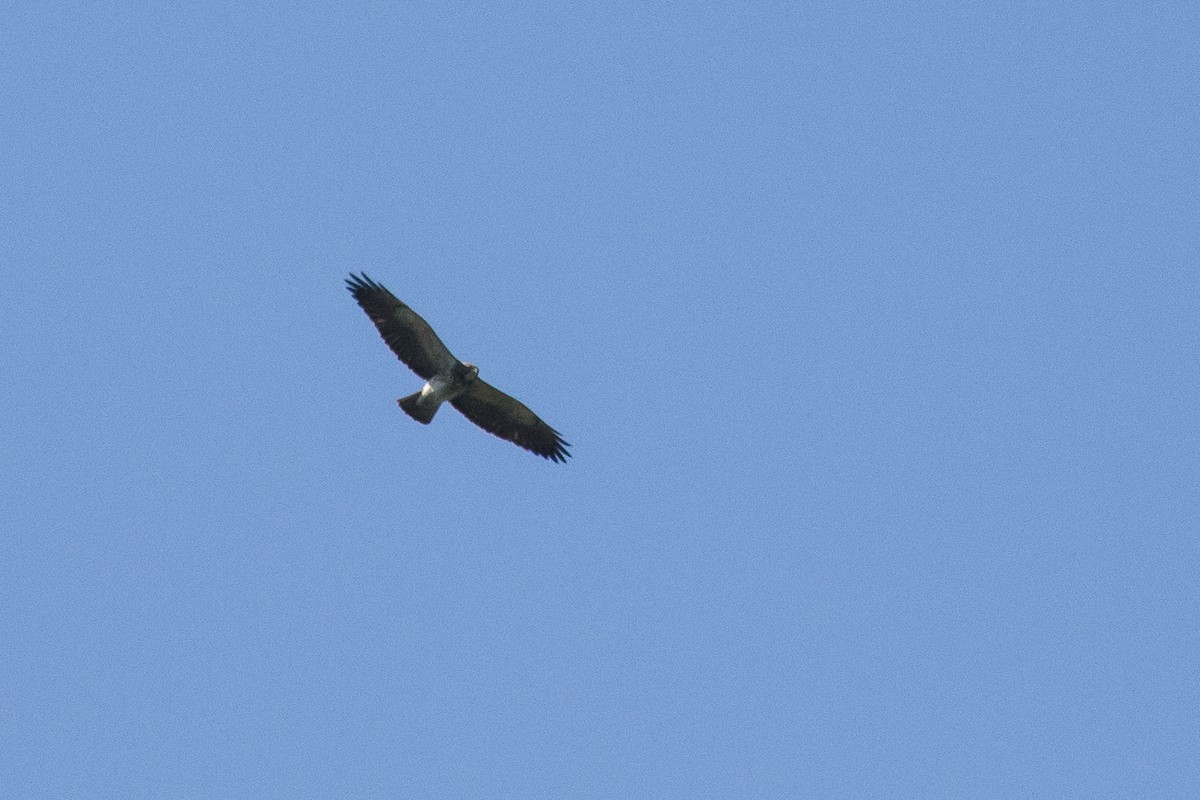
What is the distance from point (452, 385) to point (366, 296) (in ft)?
4.95

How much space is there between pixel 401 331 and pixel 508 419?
2.05 m

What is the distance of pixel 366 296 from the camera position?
3092cm

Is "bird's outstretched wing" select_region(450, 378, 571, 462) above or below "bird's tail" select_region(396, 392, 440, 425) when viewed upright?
above

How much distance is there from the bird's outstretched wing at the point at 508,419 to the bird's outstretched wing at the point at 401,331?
64 cm

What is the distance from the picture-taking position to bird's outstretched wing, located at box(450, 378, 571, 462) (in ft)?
104

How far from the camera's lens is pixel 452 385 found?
3100 centimetres

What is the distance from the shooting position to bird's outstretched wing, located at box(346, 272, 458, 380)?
30.8 m

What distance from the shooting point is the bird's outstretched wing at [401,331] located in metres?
30.8

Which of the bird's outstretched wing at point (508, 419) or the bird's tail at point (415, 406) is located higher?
the bird's outstretched wing at point (508, 419)

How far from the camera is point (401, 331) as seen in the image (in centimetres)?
3095

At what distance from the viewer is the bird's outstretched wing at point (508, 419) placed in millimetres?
31703

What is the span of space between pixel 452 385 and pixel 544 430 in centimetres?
187

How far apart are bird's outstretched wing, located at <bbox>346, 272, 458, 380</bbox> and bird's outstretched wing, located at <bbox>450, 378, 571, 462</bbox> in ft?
2.08

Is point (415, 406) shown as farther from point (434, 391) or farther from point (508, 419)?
point (508, 419)
